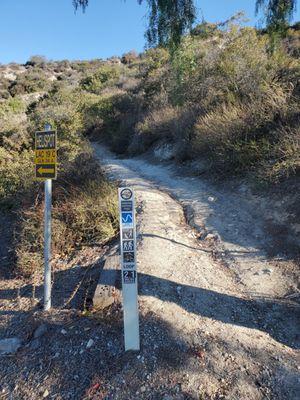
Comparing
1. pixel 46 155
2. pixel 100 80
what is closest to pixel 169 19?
pixel 46 155

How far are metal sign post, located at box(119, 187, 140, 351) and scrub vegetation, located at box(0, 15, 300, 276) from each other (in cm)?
240

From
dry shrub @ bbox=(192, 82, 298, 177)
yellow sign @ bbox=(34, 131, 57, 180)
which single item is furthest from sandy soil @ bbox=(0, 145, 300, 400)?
dry shrub @ bbox=(192, 82, 298, 177)

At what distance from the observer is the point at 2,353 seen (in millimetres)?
3285

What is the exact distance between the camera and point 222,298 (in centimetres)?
361

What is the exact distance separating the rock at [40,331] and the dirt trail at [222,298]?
3.52 feet

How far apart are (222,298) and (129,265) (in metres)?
1.36

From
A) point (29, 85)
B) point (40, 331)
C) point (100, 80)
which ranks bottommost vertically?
point (40, 331)

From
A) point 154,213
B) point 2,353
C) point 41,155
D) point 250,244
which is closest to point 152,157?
point 154,213

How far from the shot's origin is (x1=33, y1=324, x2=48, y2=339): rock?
11.0ft

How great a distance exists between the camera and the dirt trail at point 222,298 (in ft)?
8.72

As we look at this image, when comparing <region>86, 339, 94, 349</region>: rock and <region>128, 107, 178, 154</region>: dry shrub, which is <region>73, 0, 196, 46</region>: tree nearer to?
<region>86, 339, 94, 349</region>: rock

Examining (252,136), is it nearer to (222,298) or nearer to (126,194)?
(222,298)

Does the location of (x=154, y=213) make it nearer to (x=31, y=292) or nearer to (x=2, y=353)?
(x=31, y=292)

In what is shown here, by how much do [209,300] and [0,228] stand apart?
516 cm
